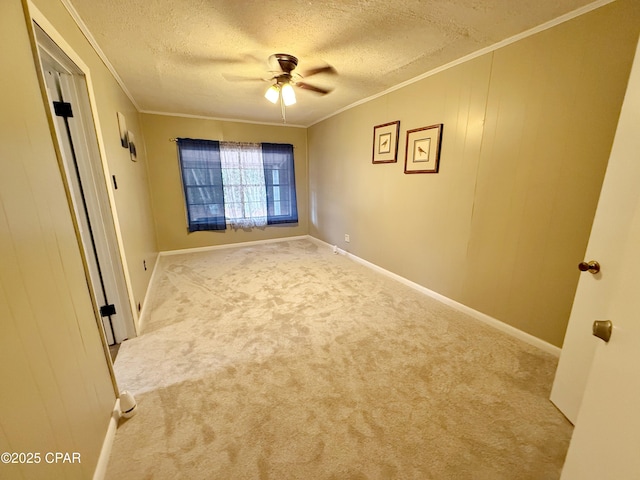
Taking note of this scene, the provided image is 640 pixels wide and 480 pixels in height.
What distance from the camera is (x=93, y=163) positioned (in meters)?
1.79

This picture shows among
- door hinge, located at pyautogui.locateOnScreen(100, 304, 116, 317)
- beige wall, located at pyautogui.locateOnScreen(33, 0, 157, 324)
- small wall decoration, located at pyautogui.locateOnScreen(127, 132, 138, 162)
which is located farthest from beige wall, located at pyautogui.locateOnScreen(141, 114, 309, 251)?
door hinge, located at pyautogui.locateOnScreen(100, 304, 116, 317)

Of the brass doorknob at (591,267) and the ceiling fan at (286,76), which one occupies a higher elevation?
the ceiling fan at (286,76)

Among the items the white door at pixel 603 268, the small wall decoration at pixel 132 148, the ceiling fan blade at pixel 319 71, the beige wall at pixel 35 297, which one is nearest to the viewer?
the beige wall at pixel 35 297

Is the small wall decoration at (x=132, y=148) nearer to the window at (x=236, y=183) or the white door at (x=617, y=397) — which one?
the window at (x=236, y=183)

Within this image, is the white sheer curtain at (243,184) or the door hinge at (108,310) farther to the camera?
the white sheer curtain at (243,184)

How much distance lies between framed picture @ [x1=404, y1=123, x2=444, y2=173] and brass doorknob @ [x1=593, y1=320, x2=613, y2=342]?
2241mm

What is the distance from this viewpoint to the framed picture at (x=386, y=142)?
3088 mm

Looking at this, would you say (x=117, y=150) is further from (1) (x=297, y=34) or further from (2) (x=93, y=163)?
(1) (x=297, y=34)

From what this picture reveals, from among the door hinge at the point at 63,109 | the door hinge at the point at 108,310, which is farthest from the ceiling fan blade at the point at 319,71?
the door hinge at the point at 108,310

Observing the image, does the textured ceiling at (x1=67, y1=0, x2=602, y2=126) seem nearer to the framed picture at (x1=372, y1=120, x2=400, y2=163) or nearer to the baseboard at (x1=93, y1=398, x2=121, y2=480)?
the framed picture at (x1=372, y1=120, x2=400, y2=163)

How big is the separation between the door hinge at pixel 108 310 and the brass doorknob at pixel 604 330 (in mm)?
2795

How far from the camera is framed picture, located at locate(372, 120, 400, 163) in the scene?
3088 mm

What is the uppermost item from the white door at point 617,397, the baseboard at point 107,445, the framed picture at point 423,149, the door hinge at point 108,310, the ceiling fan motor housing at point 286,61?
the ceiling fan motor housing at point 286,61

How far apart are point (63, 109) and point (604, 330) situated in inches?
111
